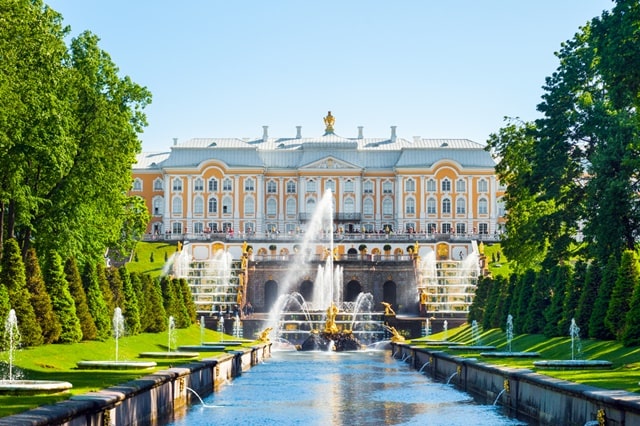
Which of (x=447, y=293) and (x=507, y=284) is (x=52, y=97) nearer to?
(x=507, y=284)

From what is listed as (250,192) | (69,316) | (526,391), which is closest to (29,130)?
(69,316)

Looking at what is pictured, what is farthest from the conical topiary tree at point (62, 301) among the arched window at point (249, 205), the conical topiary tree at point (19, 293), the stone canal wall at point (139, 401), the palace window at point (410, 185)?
the palace window at point (410, 185)

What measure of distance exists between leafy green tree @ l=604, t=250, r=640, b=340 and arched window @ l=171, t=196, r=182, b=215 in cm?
8359

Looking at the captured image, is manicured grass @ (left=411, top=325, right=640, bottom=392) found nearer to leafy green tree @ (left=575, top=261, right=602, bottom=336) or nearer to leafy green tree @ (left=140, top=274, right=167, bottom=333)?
leafy green tree @ (left=575, top=261, right=602, bottom=336)

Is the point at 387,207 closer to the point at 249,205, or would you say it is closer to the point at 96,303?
the point at 249,205

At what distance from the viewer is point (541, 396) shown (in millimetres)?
18469

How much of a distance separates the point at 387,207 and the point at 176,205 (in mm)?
20697

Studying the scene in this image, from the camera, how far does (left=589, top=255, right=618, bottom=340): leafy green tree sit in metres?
29.2

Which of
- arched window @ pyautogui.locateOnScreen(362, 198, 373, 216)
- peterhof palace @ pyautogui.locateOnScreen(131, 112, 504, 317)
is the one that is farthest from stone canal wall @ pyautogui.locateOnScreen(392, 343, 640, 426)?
arched window @ pyautogui.locateOnScreen(362, 198, 373, 216)

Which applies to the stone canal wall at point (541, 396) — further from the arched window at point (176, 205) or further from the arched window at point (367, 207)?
the arched window at point (176, 205)

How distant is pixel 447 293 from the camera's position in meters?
72.4

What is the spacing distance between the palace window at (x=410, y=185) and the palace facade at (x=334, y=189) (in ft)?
0.32

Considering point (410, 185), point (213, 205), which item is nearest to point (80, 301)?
point (213, 205)

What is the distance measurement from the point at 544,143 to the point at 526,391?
23250 millimetres
